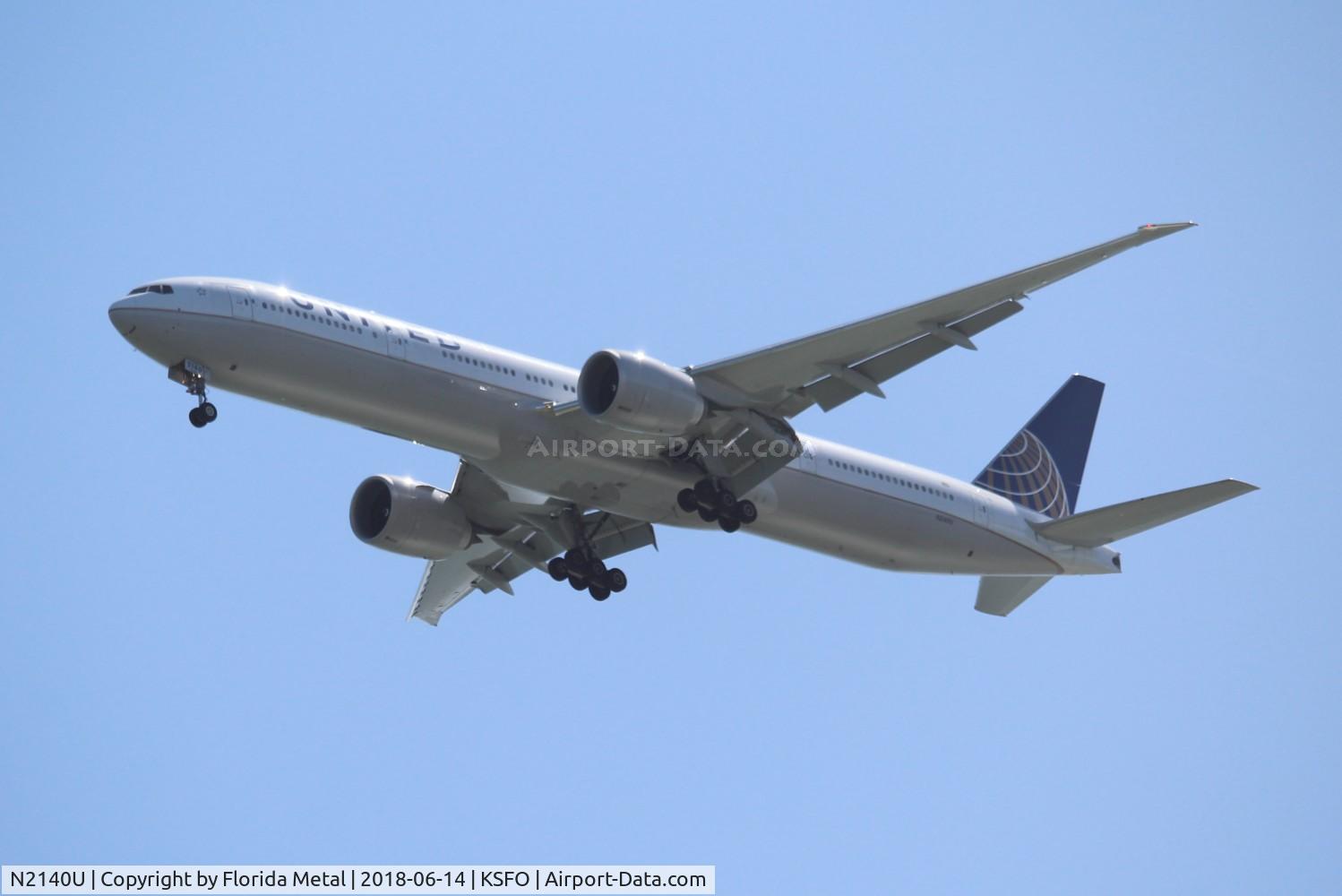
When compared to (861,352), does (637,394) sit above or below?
below

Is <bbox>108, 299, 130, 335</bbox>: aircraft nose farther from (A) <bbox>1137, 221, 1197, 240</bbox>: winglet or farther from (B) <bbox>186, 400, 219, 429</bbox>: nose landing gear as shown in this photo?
(A) <bbox>1137, 221, 1197, 240</bbox>: winglet

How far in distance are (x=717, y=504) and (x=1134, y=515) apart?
9.49m

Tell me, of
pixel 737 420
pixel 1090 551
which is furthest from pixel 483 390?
pixel 1090 551

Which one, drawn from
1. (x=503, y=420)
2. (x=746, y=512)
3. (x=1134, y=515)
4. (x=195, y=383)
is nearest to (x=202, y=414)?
(x=195, y=383)

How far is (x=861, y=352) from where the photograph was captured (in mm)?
30094

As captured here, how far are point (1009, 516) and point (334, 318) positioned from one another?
15895mm

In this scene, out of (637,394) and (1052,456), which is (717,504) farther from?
(1052,456)

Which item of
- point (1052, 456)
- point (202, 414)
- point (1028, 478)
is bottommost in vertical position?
point (202, 414)

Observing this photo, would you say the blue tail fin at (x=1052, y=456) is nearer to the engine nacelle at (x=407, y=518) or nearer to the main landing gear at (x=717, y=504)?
the main landing gear at (x=717, y=504)

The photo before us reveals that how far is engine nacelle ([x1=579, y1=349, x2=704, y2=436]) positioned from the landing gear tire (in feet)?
8.91

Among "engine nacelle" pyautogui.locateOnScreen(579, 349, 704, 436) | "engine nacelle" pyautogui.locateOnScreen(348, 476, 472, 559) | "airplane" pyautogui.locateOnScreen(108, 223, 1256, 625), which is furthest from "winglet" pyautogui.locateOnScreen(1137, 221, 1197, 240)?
"engine nacelle" pyautogui.locateOnScreen(348, 476, 472, 559)

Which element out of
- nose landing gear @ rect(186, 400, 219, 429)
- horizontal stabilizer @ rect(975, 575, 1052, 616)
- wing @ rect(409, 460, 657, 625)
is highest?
horizontal stabilizer @ rect(975, 575, 1052, 616)

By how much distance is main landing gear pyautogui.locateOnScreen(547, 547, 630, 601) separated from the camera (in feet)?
112

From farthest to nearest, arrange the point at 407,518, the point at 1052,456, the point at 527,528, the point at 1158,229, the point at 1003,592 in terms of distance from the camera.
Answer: the point at 1052,456 < the point at 1003,592 < the point at 527,528 < the point at 407,518 < the point at 1158,229
